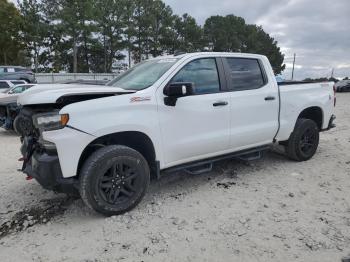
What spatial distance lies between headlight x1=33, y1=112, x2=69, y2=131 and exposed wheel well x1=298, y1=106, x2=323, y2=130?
168 inches

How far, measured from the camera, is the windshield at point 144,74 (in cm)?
457

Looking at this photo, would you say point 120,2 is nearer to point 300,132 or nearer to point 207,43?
point 207,43

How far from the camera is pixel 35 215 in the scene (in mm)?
4316

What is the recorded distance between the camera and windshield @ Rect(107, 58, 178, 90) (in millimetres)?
4570

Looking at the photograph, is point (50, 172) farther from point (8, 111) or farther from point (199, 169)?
point (8, 111)

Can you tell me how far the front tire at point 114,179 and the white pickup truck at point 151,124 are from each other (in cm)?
1

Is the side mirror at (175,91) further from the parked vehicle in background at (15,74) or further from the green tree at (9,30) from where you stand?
the green tree at (9,30)

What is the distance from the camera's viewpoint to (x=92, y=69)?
4862cm

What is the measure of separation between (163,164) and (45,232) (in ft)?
4.99

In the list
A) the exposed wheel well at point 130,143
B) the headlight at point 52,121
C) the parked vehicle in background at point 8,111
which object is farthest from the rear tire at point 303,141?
the parked vehicle in background at point 8,111

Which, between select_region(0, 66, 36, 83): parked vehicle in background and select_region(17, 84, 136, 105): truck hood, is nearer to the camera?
select_region(17, 84, 136, 105): truck hood

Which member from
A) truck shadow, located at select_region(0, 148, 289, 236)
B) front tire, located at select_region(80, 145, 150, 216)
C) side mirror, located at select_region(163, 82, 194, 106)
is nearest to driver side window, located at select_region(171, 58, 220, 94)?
side mirror, located at select_region(163, 82, 194, 106)

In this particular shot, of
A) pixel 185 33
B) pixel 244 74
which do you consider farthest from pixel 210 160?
pixel 185 33

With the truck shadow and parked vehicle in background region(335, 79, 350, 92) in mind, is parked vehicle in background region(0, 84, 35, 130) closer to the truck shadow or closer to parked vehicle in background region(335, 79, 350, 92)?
the truck shadow
